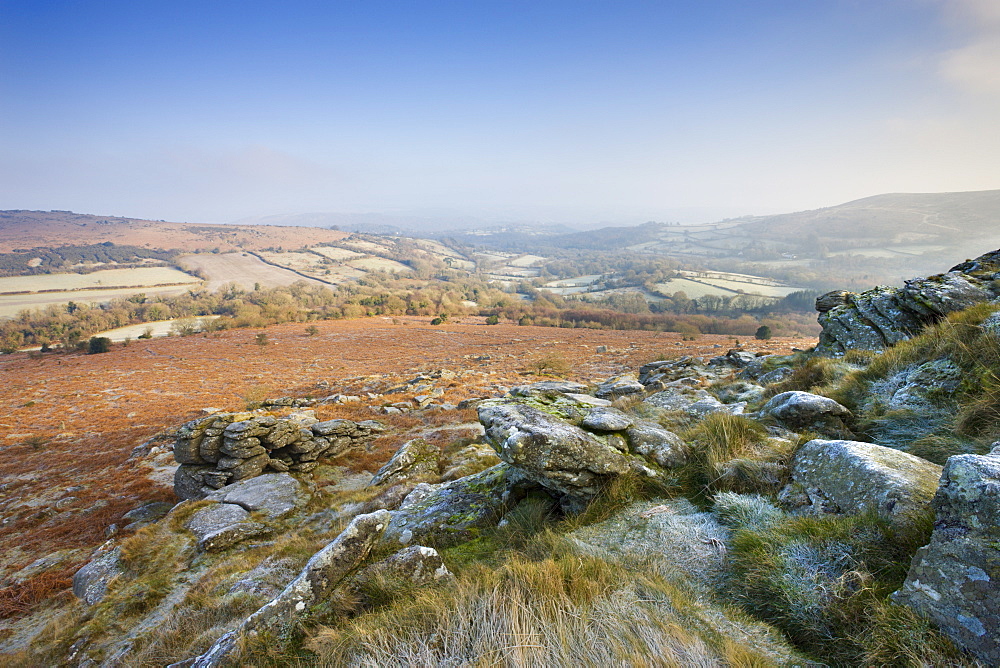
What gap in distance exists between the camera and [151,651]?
14.2 ft

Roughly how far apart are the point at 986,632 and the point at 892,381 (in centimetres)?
544

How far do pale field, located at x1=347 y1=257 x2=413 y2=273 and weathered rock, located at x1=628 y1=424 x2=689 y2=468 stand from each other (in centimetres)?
16116

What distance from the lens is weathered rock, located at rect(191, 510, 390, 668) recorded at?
3244 millimetres

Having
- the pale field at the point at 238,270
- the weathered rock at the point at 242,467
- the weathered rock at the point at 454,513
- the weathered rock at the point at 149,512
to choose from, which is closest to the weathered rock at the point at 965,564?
the weathered rock at the point at 454,513

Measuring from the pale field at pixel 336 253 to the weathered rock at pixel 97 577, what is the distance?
179754mm

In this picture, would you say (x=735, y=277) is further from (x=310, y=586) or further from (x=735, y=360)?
(x=310, y=586)

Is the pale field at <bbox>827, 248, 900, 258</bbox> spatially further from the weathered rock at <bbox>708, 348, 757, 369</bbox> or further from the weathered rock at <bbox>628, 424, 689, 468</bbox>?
the weathered rock at <bbox>628, 424, 689, 468</bbox>

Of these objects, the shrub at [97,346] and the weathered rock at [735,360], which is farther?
the shrub at [97,346]

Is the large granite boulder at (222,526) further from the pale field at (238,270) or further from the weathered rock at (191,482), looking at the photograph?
the pale field at (238,270)

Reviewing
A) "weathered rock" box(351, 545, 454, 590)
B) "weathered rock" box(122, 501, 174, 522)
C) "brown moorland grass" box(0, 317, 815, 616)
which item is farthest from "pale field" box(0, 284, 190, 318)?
"weathered rock" box(351, 545, 454, 590)

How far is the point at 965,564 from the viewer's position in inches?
81.4

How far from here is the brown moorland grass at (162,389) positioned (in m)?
10.7

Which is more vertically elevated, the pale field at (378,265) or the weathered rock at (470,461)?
the pale field at (378,265)

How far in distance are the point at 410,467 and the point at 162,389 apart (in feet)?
95.5
